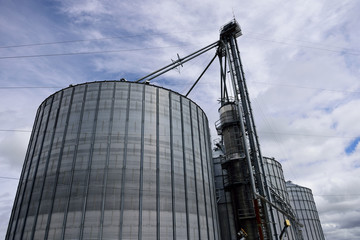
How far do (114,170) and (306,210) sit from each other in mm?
44912

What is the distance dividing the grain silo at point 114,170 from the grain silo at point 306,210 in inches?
1279

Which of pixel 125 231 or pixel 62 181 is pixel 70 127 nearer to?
pixel 62 181

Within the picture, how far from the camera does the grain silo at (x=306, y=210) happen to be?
46.1m

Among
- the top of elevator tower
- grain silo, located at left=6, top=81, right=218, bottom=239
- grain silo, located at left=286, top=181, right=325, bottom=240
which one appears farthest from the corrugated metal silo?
the top of elevator tower

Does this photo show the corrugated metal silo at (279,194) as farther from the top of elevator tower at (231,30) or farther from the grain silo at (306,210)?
the top of elevator tower at (231,30)

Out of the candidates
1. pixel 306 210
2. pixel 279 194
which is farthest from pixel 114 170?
pixel 306 210

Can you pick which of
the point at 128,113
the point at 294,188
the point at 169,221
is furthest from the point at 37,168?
the point at 294,188

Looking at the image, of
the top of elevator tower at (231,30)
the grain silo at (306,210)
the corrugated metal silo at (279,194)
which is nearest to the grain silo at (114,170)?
the corrugated metal silo at (279,194)

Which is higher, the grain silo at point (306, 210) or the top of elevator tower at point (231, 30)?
the top of elevator tower at point (231, 30)

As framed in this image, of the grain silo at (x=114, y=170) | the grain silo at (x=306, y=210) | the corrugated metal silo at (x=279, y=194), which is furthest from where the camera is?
the grain silo at (x=306, y=210)

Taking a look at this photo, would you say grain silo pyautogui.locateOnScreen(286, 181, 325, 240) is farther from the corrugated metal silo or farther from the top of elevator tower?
the top of elevator tower

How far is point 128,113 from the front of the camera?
847 inches

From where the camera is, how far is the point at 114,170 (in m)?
19.0

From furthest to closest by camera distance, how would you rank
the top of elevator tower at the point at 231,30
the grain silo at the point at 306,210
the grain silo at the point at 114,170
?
the grain silo at the point at 306,210 → the top of elevator tower at the point at 231,30 → the grain silo at the point at 114,170
